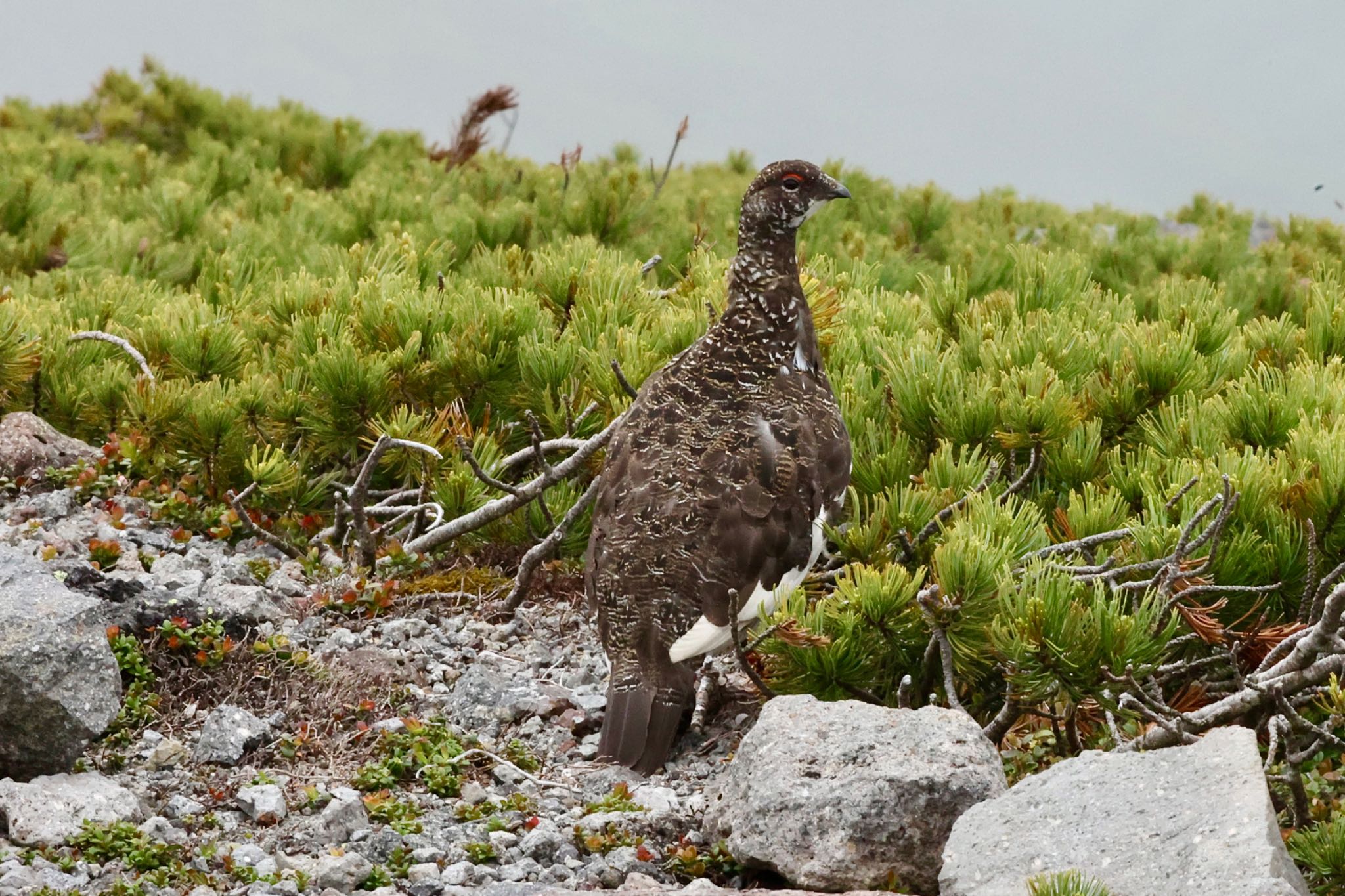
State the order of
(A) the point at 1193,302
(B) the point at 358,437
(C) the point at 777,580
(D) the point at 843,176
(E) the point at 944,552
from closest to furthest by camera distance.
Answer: (E) the point at 944,552 → (C) the point at 777,580 → (B) the point at 358,437 → (A) the point at 1193,302 → (D) the point at 843,176

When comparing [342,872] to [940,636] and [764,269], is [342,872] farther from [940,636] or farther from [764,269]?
[764,269]

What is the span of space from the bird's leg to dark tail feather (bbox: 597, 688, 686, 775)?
0.27m

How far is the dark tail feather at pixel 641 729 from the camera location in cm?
413

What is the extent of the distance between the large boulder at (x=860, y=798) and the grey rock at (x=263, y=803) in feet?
3.89

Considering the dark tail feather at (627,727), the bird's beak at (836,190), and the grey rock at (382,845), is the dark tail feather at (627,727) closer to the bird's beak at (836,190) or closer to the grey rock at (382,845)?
the grey rock at (382,845)

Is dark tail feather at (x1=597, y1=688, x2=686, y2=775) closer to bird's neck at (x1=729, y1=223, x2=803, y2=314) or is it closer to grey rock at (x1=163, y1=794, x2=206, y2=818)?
grey rock at (x1=163, y1=794, x2=206, y2=818)

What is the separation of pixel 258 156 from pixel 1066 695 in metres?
10.1

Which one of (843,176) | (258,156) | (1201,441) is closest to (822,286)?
(1201,441)

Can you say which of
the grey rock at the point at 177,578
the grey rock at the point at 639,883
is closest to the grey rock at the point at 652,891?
the grey rock at the point at 639,883

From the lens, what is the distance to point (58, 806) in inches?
149

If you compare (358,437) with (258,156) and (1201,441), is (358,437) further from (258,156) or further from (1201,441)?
(258,156)

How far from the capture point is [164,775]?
4.07 m

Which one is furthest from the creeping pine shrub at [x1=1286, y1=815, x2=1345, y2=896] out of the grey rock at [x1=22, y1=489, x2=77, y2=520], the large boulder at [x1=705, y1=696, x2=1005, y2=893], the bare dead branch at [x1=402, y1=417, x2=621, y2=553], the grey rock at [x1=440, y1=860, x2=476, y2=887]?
the grey rock at [x1=22, y1=489, x2=77, y2=520]

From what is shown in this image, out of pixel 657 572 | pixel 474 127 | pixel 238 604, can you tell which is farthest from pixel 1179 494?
pixel 474 127
